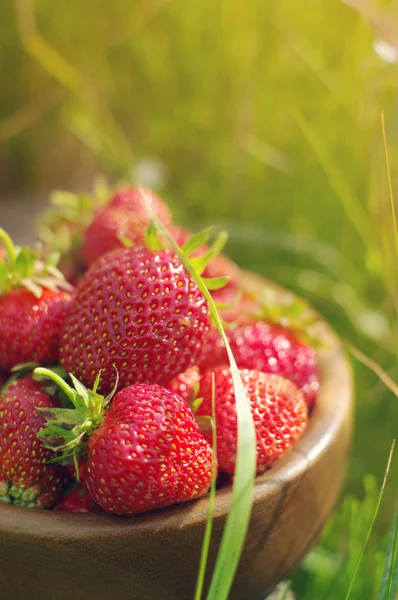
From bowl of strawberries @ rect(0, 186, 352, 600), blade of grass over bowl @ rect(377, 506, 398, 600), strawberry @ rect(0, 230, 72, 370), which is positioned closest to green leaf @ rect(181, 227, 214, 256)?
bowl of strawberries @ rect(0, 186, 352, 600)

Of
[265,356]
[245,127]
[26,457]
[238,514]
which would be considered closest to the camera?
[238,514]

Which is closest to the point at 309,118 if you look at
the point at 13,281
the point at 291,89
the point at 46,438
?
the point at 291,89

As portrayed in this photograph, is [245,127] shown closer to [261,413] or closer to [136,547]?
[261,413]

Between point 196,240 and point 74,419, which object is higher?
point 196,240

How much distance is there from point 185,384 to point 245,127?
0.61m

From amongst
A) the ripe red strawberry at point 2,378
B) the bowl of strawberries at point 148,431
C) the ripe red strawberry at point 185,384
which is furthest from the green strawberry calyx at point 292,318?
the ripe red strawberry at point 2,378

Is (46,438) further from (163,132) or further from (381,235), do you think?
(163,132)

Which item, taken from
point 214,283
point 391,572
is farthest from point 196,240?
point 391,572

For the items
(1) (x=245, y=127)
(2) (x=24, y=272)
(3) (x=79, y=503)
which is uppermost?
(1) (x=245, y=127)

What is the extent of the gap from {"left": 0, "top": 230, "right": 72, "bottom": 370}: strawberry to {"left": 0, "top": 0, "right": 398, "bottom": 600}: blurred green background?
1.19 feet

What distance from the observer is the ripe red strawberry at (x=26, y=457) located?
51cm

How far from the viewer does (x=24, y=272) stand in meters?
0.59

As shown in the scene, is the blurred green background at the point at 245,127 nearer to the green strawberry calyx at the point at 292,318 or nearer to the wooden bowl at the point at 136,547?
the green strawberry calyx at the point at 292,318

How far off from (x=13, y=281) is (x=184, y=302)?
15 centimetres
